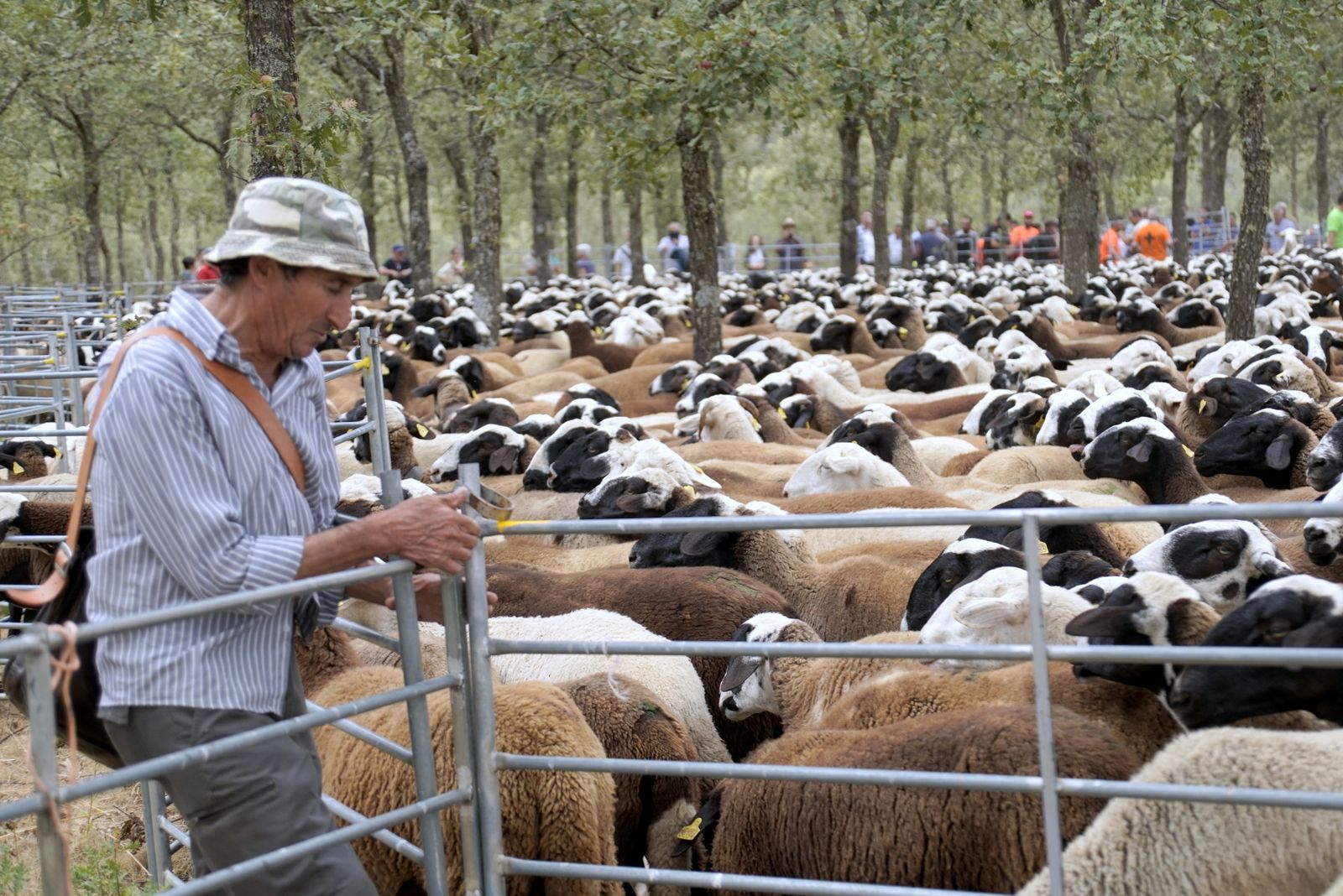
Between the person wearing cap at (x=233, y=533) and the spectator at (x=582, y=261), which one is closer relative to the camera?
the person wearing cap at (x=233, y=533)

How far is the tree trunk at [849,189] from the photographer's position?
74.7 feet

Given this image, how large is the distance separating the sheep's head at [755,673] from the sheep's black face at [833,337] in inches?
504

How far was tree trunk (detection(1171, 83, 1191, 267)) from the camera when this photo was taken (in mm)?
25938

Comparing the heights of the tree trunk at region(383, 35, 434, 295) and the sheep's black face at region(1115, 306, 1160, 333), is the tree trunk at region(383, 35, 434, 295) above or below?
above

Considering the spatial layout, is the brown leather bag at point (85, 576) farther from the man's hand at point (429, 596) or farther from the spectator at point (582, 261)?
the spectator at point (582, 261)

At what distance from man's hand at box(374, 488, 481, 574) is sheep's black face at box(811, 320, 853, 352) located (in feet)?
49.7

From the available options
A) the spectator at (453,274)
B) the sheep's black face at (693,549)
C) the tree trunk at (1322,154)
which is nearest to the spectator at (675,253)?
the spectator at (453,274)

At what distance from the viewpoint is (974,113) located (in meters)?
12.1

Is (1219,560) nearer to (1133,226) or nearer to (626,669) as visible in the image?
(626,669)

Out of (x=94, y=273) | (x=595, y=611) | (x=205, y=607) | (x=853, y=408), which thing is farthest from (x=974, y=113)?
(x=94, y=273)

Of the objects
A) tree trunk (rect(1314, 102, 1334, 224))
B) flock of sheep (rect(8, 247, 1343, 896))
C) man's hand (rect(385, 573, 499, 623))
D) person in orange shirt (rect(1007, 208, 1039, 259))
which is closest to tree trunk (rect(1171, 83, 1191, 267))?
tree trunk (rect(1314, 102, 1334, 224))

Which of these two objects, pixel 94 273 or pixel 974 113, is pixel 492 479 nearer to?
pixel 974 113

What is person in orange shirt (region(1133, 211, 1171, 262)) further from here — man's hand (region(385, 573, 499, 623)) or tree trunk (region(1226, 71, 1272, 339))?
man's hand (region(385, 573, 499, 623))

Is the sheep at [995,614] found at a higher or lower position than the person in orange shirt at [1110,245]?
lower
